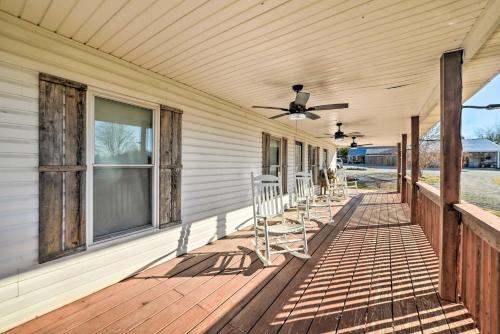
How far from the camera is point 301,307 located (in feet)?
6.83

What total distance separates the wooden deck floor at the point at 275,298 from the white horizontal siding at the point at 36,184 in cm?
17

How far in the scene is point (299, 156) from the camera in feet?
25.0

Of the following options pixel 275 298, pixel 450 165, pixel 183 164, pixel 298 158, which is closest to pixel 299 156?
pixel 298 158

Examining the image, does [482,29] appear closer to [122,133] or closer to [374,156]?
[122,133]

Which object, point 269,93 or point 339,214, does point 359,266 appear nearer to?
point 269,93

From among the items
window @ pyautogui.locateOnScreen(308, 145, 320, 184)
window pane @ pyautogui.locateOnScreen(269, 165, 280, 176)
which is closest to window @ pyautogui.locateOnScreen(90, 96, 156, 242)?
window pane @ pyautogui.locateOnScreen(269, 165, 280, 176)

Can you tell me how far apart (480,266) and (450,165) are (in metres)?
0.86

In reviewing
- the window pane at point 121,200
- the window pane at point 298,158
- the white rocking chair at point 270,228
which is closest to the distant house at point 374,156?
the window pane at point 298,158

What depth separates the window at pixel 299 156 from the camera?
7312 millimetres

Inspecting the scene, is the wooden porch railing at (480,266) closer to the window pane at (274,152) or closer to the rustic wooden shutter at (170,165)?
the rustic wooden shutter at (170,165)

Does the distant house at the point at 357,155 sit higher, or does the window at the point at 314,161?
the distant house at the point at 357,155

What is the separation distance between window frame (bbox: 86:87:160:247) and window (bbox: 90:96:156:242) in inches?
0.8

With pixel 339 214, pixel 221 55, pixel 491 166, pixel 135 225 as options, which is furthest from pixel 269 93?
pixel 491 166

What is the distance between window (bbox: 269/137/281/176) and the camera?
19.0ft
